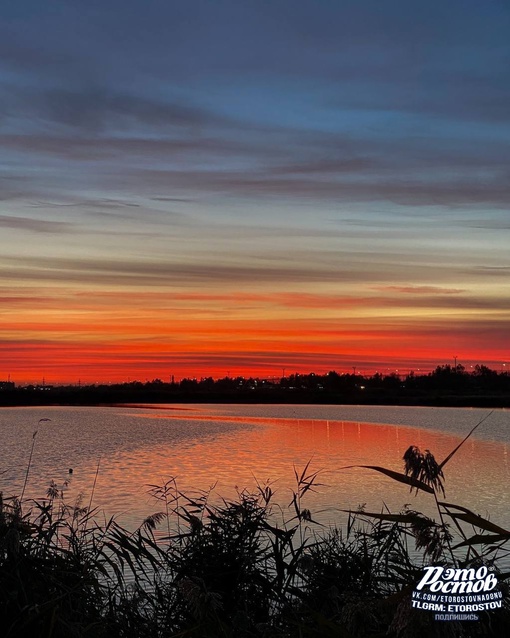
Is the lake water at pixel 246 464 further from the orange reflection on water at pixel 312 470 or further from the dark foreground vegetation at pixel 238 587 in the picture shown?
the dark foreground vegetation at pixel 238 587

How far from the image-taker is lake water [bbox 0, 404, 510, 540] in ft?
88.8

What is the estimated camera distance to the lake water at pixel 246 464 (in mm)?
27062

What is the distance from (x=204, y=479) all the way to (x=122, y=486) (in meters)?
4.49

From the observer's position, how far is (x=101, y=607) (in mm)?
8500

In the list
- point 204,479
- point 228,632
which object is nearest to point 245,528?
point 228,632

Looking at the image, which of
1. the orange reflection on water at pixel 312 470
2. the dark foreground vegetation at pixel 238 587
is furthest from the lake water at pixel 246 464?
the dark foreground vegetation at pixel 238 587

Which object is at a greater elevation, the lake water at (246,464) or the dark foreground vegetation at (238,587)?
the dark foreground vegetation at (238,587)

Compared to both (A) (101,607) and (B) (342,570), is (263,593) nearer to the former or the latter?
(B) (342,570)

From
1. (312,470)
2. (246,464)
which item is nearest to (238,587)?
(312,470)

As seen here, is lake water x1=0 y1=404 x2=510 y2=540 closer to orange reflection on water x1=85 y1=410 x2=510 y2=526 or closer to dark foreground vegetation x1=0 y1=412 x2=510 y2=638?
orange reflection on water x1=85 y1=410 x2=510 y2=526

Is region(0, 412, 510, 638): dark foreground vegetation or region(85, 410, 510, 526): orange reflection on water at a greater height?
region(0, 412, 510, 638): dark foreground vegetation

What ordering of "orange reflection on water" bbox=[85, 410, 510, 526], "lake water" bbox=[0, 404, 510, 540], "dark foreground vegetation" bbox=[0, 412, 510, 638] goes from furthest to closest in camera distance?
"lake water" bbox=[0, 404, 510, 540] < "orange reflection on water" bbox=[85, 410, 510, 526] < "dark foreground vegetation" bbox=[0, 412, 510, 638]

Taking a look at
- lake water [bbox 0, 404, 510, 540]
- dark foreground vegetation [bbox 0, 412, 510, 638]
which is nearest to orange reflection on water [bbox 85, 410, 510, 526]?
lake water [bbox 0, 404, 510, 540]

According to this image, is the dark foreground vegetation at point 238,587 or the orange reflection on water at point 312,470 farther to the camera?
the orange reflection on water at point 312,470
